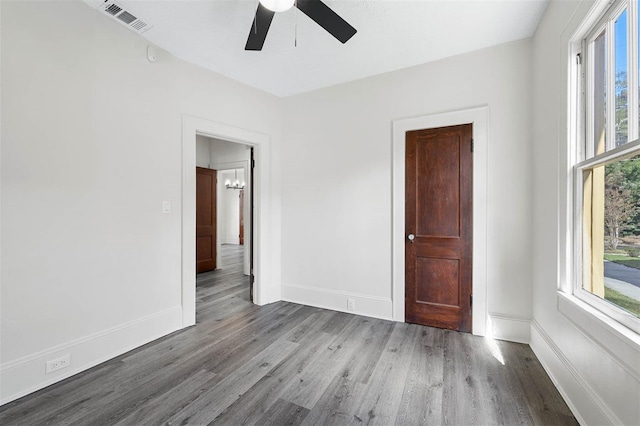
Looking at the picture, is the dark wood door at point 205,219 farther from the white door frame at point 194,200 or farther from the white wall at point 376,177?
the white wall at point 376,177

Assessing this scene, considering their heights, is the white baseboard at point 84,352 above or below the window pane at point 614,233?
below

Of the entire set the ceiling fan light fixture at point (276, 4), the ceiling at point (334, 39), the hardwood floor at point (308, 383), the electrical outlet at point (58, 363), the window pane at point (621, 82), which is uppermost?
the ceiling at point (334, 39)

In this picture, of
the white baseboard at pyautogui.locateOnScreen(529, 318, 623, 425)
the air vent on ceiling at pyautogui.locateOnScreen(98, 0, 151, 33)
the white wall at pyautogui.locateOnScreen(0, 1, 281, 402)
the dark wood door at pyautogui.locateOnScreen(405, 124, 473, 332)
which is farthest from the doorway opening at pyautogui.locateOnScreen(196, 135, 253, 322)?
the white baseboard at pyautogui.locateOnScreen(529, 318, 623, 425)

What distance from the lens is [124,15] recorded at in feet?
7.54

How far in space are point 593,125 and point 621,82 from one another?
0.33m

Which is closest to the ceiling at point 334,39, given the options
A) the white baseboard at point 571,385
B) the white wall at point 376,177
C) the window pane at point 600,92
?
the white wall at point 376,177

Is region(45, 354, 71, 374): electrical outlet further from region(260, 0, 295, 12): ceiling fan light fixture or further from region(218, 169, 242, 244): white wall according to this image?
region(218, 169, 242, 244): white wall

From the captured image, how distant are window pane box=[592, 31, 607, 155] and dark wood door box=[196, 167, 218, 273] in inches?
217

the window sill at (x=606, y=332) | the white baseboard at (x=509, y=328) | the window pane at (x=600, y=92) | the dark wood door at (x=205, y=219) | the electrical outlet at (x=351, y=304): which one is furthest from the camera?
the dark wood door at (x=205, y=219)

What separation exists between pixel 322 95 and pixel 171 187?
2.11 metres

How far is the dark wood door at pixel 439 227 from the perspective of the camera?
282cm

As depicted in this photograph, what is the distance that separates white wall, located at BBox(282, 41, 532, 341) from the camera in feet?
8.63

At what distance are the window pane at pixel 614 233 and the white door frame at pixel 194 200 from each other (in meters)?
3.10

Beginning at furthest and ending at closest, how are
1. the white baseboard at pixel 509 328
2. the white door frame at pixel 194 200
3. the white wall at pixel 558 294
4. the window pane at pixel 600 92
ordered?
1. the white door frame at pixel 194 200
2. the white baseboard at pixel 509 328
3. the window pane at pixel 600 92
4. the white wall at pixel 558 294
